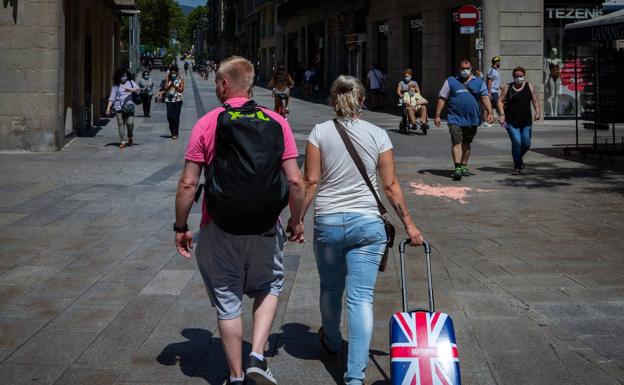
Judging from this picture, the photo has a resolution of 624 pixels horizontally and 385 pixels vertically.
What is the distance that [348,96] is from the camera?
442cm

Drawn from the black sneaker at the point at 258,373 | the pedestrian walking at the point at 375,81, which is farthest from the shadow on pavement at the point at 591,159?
the pedestrian walking at the point at 375,81

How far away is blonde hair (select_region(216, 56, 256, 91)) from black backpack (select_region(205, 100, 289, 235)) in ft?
0.61

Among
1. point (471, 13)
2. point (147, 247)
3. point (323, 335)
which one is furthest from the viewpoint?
point (471, 13)

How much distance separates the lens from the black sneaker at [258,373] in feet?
13.4

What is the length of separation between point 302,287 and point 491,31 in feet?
64.6

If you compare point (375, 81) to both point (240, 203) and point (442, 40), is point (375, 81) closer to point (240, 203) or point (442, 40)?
point (442, 40)

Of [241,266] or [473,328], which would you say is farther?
[473,328]

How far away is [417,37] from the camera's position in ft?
103

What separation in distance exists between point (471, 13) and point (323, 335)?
64.6 ft

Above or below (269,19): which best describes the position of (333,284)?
below

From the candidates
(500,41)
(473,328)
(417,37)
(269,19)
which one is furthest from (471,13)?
(269,19)

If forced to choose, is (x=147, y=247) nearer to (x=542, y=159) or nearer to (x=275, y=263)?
(x=275, y=263)

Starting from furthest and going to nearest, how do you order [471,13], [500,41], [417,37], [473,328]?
[417,37], [500,41], [471,13], [473,328]

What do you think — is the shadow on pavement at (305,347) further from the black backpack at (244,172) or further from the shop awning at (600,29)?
the shop awning at (600,29)
